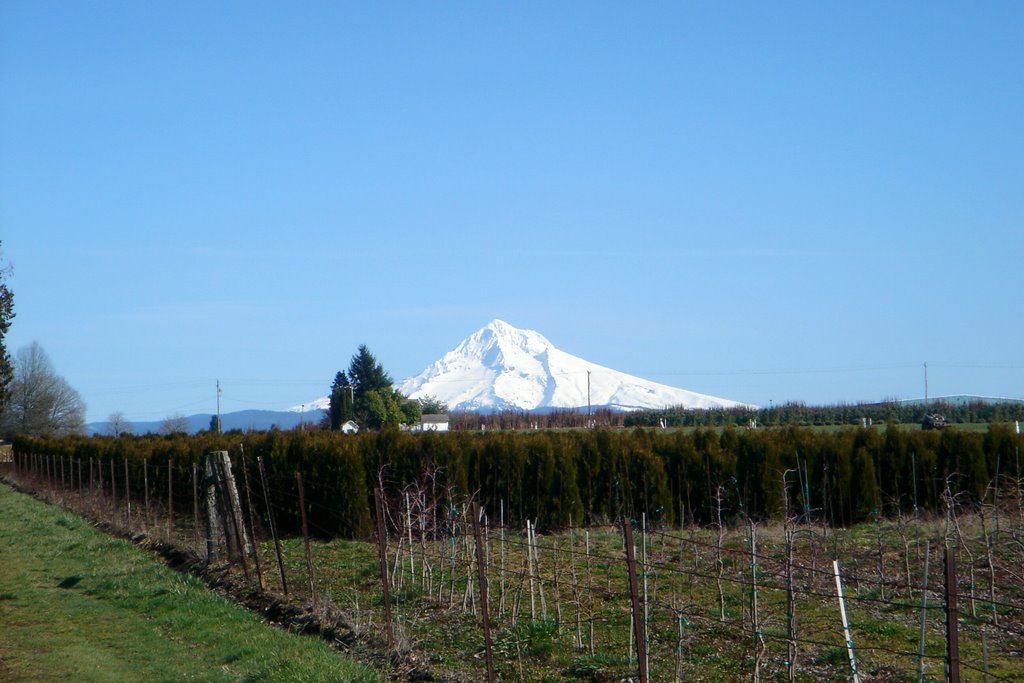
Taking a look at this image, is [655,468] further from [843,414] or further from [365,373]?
[365,373]

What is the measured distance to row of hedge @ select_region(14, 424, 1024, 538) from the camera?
834 inches

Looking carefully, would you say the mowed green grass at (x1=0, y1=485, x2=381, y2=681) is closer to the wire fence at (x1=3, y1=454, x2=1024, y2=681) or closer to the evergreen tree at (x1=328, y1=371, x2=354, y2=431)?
the wire fence at (x1=3, y1=454, x2=1024, y2=681)

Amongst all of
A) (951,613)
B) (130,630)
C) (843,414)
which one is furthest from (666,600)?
(843,414)

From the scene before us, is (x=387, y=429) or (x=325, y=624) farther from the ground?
(x=387, y=429)

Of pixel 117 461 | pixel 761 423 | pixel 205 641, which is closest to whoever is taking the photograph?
pixel 205 641

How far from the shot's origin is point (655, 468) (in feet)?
71.1

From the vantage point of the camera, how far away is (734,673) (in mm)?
8211

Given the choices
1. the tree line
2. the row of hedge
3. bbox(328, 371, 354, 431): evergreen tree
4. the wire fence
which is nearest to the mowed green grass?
the wire fence

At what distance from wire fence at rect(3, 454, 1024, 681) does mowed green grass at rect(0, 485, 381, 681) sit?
0.80 metres

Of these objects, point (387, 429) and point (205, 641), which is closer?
point (205, 641)

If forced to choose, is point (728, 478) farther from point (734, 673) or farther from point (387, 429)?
point (734, 673)

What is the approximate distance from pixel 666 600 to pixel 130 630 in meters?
6.00

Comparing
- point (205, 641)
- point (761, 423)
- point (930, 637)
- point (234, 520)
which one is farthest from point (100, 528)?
point (761, 423)

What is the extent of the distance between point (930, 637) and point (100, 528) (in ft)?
53.3
